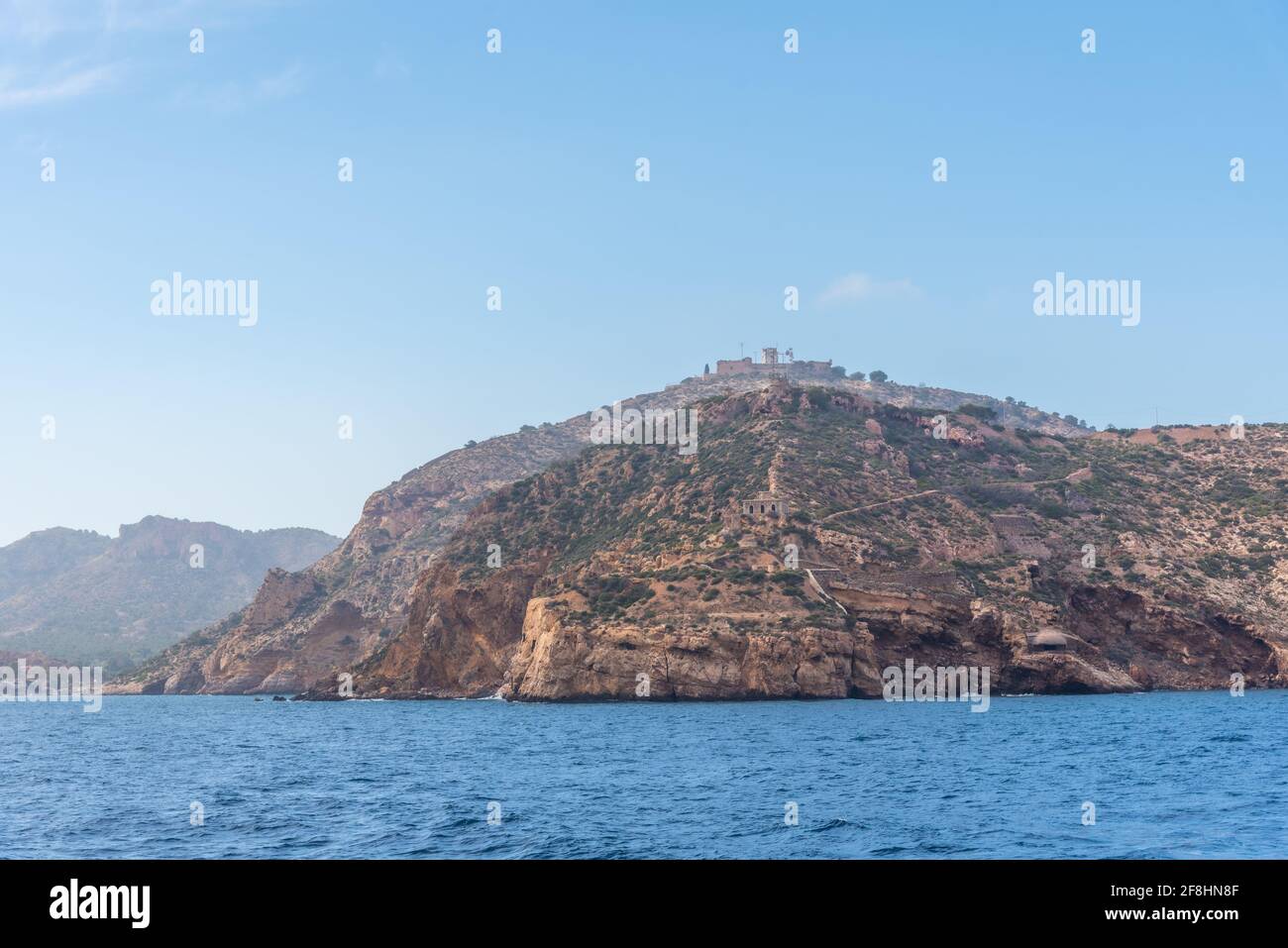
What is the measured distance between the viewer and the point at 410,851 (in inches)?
1344

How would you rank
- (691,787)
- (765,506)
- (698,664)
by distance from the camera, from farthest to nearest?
(765,506) → (698,664) → (691,787)

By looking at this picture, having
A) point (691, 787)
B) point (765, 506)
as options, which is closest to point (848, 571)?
point (765, 506)

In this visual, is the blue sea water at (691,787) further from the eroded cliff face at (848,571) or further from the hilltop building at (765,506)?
the hilltop building at (765,506)

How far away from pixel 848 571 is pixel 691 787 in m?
63.6

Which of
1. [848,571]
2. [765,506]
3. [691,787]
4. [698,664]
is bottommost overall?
[698,664]

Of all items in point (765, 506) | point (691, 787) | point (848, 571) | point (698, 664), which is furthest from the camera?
point (765, 506)

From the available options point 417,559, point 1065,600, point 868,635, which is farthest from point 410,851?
point 417,559

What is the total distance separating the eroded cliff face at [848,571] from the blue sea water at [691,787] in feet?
46.7

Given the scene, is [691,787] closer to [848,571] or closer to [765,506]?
[848,571]

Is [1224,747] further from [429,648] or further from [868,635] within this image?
[429,648]

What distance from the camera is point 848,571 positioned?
10812 centimetres

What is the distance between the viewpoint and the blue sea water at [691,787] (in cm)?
3453

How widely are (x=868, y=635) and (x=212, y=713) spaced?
205ft

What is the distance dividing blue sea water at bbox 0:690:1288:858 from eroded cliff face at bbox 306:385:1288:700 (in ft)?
46.7
